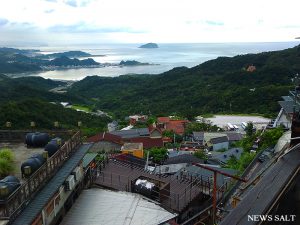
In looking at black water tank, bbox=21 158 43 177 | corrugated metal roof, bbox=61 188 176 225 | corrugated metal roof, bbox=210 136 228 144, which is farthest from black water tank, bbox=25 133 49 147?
corrugated metal roof, bbox=210 136 228 144

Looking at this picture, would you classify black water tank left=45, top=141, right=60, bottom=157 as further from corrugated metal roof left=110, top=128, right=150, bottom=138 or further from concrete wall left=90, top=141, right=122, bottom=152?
corrugated metal roof left=110, top=128, right=150, bottom=138

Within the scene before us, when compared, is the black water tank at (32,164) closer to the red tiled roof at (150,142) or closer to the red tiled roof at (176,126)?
the red tiled roof at (150,142)

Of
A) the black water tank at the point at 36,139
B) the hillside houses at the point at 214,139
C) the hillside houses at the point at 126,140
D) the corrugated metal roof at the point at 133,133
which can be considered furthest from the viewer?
the corrugated metal roof at the point at 133,133

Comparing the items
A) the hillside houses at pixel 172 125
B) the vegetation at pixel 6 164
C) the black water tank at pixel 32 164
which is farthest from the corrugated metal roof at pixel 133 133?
the black water tank at pixel 32 164

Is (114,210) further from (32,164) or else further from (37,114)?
(37,114)

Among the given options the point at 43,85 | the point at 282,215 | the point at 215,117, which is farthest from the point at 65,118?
the point at 43,85

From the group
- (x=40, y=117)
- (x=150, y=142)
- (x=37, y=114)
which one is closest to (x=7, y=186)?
(x=150, y=142)
